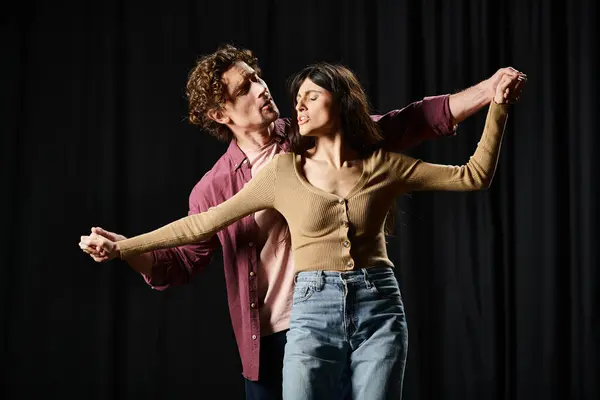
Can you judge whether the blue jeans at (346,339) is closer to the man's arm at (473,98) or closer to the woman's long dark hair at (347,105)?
the woman's long dark hair at (347,105)

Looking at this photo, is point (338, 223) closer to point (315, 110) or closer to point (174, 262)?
point (315, 110)

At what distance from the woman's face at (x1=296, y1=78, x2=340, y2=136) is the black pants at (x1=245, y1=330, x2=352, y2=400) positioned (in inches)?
25.1

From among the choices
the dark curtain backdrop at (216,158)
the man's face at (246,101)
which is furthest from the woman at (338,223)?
the dark curtain backdrop at (216,158)

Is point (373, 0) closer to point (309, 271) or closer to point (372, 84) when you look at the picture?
point (372, 84)

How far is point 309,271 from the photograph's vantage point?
1.80 m

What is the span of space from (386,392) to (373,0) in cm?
229

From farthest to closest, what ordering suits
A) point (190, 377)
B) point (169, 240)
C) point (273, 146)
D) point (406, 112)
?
point (190, 377) → point (273, 146) → point (406, 112) → point (169, 240)

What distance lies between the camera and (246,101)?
2254mm

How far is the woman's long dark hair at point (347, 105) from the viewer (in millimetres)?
1851

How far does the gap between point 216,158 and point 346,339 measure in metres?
1.89

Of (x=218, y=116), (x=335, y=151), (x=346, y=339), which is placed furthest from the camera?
(x=218, y=116)

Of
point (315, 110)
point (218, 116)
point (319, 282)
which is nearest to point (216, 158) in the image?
point (218, 116)

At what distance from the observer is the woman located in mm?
1723

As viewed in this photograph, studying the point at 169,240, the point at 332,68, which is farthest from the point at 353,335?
the point at 332,68
